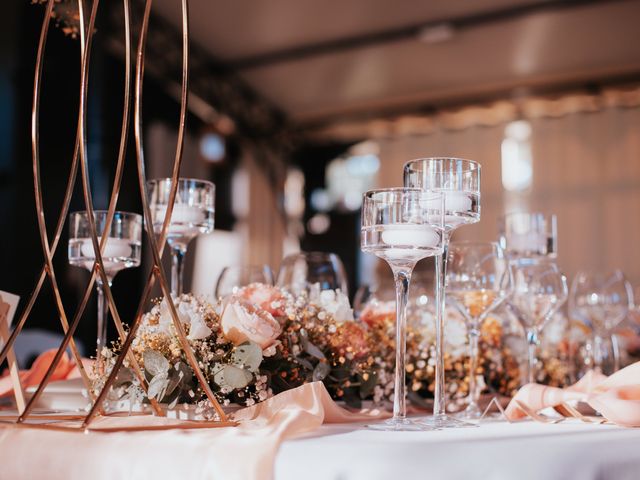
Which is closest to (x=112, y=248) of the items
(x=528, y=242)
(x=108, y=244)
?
(x=108, y=244)

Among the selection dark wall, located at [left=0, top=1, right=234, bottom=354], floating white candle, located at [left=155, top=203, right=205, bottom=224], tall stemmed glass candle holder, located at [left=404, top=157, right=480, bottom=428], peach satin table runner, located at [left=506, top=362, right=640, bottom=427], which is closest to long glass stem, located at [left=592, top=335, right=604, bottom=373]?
peach satin table runner, located at [left=506, top=362, right=640, bottom=427]

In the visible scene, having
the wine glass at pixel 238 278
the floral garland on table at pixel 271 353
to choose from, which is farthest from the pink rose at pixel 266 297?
the wine glass at pixel 238 278

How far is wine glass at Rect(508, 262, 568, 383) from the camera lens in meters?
1.54

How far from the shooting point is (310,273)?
1.67m

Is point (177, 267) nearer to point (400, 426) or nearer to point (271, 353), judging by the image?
point (271, 353)

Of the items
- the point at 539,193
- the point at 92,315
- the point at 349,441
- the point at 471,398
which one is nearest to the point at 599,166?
the point at 539,193

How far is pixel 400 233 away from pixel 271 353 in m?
0.29

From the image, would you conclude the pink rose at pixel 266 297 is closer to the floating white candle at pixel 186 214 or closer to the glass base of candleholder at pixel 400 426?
the floating white candle at pixel 186 214

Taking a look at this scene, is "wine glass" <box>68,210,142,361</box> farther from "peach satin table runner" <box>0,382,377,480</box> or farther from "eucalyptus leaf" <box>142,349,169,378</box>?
"peach satin table runner" <box>0,382,377,480</box>

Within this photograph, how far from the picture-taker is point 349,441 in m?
0.88

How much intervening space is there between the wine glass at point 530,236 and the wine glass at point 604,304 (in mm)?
250

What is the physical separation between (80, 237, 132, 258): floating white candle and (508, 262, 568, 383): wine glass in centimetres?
77

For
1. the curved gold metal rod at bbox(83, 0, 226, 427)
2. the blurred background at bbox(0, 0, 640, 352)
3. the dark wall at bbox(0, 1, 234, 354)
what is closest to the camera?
the curved gold metal rod at bbox(83, 0, 226, 427)

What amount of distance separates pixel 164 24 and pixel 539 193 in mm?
4355
